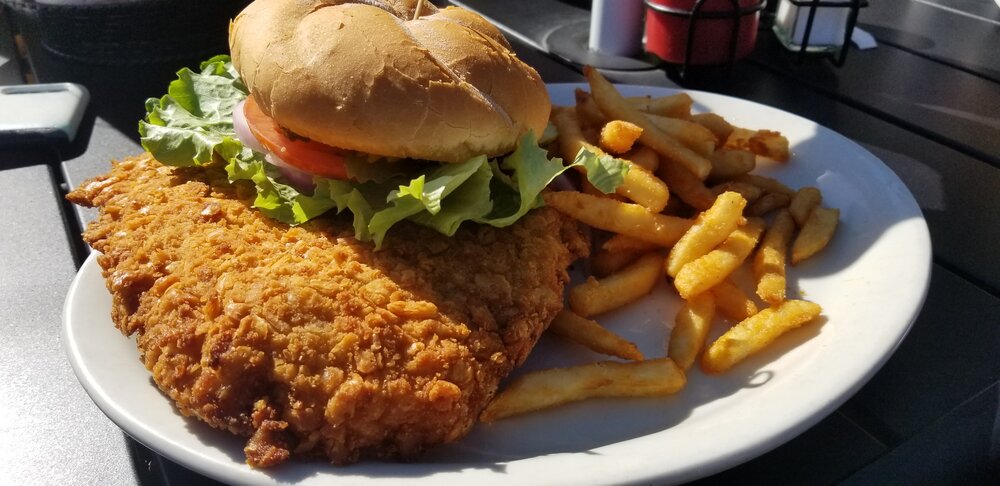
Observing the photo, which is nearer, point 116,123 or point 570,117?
point 570,117

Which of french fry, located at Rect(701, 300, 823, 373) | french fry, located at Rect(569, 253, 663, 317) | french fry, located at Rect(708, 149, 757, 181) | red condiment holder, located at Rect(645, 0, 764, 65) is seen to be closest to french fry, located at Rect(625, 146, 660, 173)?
french fry, located at Rect(708, 149, 757, 181)

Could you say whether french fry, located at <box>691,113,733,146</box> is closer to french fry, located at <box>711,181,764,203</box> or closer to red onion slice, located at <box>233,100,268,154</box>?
french fry, located at <box>711,181,764,203</box>

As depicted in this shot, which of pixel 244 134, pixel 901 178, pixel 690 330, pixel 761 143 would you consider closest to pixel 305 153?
pixel 244 134

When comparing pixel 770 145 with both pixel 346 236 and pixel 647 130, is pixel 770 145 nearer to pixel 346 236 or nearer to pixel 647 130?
pixel 647 130

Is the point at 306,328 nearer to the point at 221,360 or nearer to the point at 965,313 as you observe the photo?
the point at 221,360

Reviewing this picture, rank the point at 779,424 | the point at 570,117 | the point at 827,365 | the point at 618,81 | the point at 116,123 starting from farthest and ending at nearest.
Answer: the point at 618,81, the point at 116,123, the point at 570,117, the point at 827,365, the point at 779,424

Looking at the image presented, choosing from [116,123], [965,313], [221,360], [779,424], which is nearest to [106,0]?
[116,123]

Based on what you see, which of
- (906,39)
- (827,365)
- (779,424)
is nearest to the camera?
(779,424)
